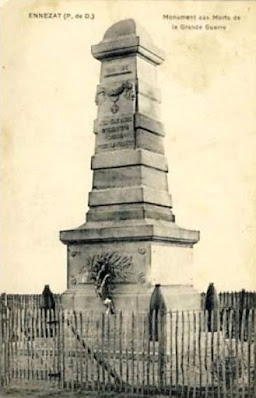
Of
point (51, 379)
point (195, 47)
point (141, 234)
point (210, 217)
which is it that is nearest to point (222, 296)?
point (210, 217)

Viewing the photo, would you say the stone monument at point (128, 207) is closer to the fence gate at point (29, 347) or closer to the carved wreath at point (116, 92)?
the carved wreath at point (116, 92)

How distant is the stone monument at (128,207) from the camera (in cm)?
1133

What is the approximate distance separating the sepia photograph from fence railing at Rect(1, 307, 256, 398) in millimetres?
31

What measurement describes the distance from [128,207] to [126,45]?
2.71 m

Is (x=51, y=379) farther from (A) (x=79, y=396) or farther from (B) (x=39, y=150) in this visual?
(B) (x=39, y=150)

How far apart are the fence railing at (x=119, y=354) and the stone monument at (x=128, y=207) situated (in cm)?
52

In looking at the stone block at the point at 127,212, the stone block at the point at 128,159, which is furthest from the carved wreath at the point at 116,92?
the stone block at the point at 127,212

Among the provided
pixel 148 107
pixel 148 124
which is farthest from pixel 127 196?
pixel 148 107

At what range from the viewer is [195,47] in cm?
1089

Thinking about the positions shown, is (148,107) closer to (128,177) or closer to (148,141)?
(148,141)

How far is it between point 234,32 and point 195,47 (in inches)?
25.8

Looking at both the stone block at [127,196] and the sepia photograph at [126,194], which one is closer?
the sepia photograph at [126,194]

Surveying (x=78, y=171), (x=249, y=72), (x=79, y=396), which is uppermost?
(x=249, y=72)

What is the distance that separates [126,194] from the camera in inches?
467
